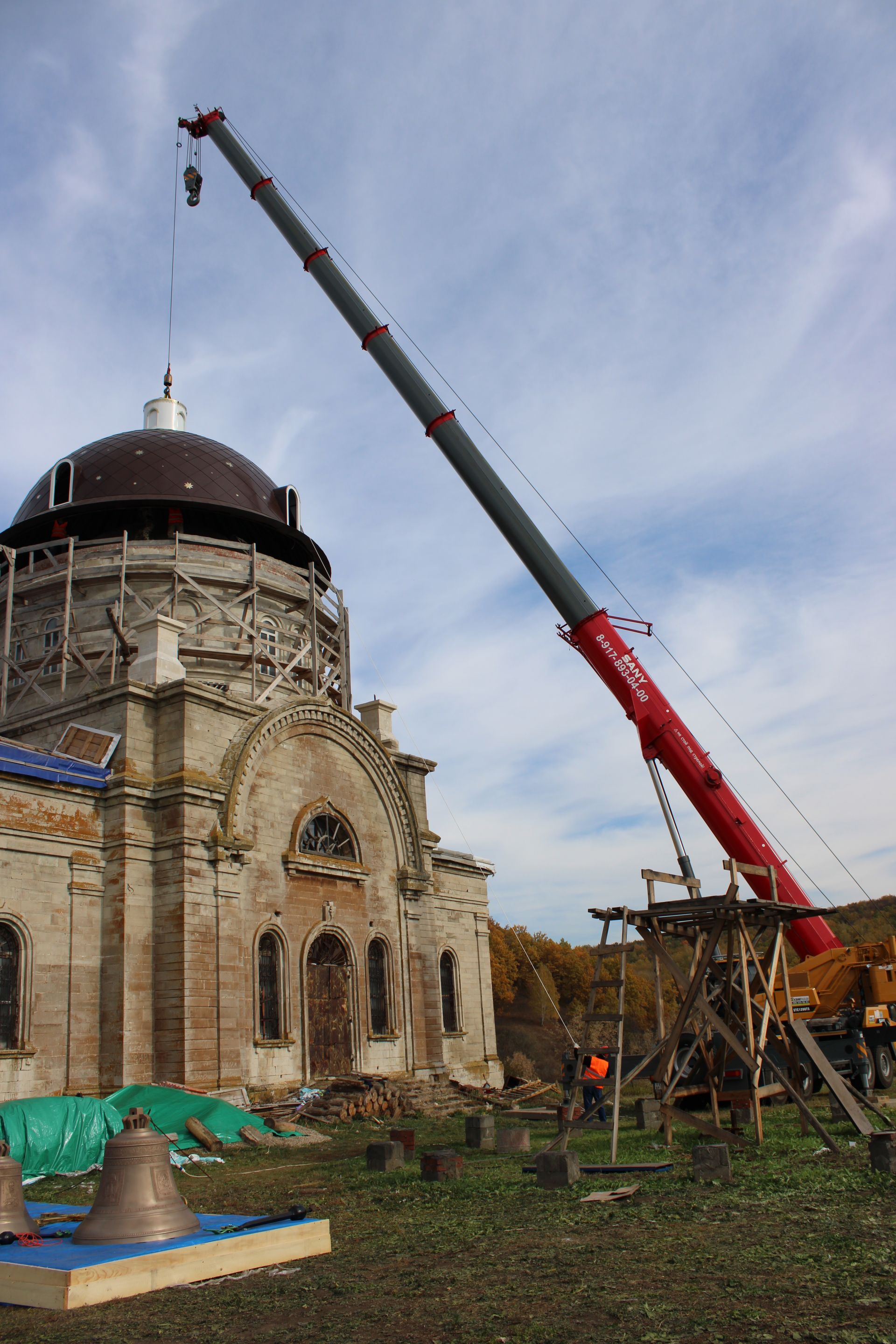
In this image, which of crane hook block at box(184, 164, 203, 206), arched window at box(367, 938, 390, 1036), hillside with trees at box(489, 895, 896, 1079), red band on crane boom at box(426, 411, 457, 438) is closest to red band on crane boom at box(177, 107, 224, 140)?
crane hook block at box(184, 164, 203, 206)

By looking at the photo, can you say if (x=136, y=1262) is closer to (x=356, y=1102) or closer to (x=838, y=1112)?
(x=838, y=1112)

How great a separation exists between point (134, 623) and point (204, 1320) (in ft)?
55.5

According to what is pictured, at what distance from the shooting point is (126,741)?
17438 mm

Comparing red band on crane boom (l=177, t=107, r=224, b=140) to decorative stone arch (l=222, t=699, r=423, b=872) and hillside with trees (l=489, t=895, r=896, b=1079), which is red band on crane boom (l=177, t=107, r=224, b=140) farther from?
hillside with trees (l=489, t=895, r=896, b=1079)

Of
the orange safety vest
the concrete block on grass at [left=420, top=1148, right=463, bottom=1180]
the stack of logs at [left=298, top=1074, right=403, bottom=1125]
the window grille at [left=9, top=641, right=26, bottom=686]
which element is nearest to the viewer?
the concrete block on grass at [left=420, top=1148, right=463, bottom=1180]

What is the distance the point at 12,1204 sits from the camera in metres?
6.88

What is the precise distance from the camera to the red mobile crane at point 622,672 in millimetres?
15727

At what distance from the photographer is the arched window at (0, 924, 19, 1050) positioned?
15.1 m

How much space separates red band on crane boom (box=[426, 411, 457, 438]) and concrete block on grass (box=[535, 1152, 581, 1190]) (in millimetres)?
13416

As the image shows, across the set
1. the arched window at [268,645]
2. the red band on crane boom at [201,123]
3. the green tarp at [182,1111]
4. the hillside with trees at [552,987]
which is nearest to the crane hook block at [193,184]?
the red band on crane boom at [201,123]

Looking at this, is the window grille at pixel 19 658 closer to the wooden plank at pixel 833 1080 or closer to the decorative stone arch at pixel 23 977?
the decorative stone arch at pixel 23 977

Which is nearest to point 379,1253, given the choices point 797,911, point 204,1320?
point 204,1320

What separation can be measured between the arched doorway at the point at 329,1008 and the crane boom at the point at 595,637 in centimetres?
788

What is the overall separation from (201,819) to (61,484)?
12.1m
